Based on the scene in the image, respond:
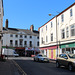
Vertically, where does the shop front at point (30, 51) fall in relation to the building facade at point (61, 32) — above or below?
below

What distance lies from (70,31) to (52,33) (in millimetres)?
7994

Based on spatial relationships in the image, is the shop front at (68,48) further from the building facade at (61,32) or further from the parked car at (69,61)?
the parked car at (69,61)

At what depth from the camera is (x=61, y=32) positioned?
27.0m

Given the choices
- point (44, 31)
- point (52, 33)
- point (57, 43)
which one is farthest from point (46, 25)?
point (57, 43)

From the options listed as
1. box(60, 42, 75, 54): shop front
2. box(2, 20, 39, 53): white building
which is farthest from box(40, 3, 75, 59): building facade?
box(2, 20, 39, 53): white building

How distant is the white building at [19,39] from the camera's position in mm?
54031

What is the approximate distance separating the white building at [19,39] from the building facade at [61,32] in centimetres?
2228

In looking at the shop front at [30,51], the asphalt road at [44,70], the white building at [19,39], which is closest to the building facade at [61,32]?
the asphalt road at [44,70]

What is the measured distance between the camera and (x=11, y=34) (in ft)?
180

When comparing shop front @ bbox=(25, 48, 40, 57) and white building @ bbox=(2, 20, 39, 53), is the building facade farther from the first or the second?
white building @ bbox=(2, 20, 39, 53)

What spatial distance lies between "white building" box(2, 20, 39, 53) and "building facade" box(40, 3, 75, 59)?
2228 cm

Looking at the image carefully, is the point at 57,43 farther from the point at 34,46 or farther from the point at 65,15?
the point at 34,46

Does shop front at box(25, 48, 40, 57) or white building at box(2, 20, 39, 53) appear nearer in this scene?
white building at box(2, 20, 39, 53)

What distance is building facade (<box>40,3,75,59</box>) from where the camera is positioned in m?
23.3
